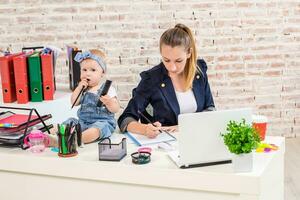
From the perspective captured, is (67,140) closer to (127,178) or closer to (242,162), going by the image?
(127,178)

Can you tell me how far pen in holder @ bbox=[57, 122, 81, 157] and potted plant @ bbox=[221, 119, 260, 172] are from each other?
66 centimetres

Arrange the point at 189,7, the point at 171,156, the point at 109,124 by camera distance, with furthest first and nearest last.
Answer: the point at 189,7 < the point at 109,124 < the point at 171,156

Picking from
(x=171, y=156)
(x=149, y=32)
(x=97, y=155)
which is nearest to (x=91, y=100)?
(x=97, y=155)

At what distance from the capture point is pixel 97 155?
2123mm

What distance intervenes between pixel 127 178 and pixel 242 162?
46 cm

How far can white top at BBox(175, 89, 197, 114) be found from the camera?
8.77 ft

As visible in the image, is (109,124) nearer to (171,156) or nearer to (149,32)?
(171,156)

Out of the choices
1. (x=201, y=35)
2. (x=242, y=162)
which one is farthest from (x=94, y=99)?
(x=201, y=35)

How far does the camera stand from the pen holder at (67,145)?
2.09 meters

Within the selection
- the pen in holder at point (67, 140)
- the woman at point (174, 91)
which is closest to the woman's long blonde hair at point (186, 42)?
the woman at point (174, 91)

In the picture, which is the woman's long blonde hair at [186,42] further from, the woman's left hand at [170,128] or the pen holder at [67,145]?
the pen holder at [67,145]

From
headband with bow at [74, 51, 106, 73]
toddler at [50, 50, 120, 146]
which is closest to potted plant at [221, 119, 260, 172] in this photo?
toddler at [50, 50, 120, 146]

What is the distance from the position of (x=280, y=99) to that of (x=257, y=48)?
490 millimetres

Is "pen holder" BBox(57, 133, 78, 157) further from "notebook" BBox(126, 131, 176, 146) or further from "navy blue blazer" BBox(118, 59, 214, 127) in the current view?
"navy blue blazer" BBox(118, 59, 214, 127)
